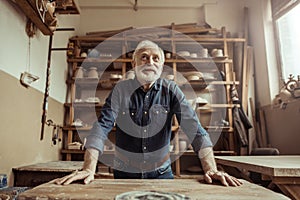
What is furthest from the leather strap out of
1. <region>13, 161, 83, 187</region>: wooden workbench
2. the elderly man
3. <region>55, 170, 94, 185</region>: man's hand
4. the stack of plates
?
the stack of plates

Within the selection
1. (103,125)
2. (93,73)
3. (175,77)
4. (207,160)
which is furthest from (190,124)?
(93,73)

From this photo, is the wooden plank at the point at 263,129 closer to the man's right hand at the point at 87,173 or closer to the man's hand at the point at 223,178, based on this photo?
the man's hand at the point at 223,178

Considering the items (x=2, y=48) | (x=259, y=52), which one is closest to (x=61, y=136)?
(x=2, y=48)

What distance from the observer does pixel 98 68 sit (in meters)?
3.48

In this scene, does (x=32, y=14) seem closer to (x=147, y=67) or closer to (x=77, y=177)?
(x=147, y=67)

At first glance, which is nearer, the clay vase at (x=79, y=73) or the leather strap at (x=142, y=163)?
the leather strap at (x=142, y=163)

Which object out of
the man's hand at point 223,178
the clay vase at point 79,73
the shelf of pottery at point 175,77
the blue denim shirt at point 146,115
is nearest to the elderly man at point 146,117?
the blue denim shirt at point 146,115

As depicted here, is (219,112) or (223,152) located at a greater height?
(219,112)

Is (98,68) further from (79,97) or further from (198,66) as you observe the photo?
(198,66)

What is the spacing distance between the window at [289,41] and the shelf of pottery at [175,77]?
1.65 ft

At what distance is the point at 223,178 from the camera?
0.85 metres

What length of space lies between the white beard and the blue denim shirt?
41mm

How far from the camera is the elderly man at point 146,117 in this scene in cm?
122

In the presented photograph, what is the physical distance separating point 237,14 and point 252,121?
1711 millimetres
